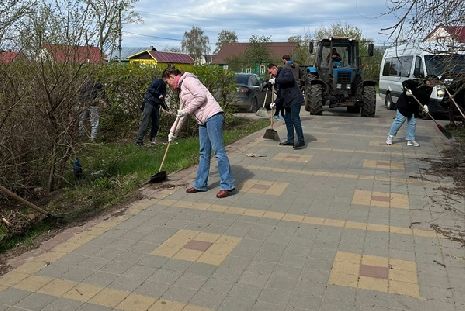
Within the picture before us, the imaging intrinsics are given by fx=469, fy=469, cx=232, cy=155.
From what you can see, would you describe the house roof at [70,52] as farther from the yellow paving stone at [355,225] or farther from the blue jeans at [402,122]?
the blue jeans at [402,122]

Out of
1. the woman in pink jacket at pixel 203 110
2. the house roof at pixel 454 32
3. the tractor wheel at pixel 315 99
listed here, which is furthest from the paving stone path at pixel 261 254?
the tractor wheel at pixel 315 99

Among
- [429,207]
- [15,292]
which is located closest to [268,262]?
[15,292]

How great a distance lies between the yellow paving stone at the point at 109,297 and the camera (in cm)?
338

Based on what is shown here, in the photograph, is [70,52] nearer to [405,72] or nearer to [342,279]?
[342,279]

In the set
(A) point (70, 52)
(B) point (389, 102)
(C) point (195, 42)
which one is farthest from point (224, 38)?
(A) point (70, 52)

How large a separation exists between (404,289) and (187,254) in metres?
1.85

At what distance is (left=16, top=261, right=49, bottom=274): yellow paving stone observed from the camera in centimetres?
390

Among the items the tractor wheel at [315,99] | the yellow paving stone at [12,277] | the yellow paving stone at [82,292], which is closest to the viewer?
the yellow paving stone at [82,292]

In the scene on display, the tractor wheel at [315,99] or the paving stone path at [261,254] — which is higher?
the tractor wheel at [315,99]

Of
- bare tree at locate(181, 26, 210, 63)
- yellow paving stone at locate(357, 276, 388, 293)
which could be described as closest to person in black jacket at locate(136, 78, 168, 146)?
yellow paving stone at locate(357, 276, 388, 293)

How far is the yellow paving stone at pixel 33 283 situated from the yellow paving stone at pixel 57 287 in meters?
0.05

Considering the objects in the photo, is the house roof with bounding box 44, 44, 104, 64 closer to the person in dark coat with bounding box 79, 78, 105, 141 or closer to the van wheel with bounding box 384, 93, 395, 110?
the person in dark coat with bounding box 79, 78, 105, 141

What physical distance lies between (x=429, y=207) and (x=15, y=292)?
4641 mm

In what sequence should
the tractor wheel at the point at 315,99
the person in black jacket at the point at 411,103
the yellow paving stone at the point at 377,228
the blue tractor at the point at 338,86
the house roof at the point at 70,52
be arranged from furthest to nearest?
the blue tractor at the point at 338,86
the tractor wheel at the point at 315,99
the person in black jacket at the point at 411,103
the house roof at the point at 70,52
the yellow paving stone at the point at 377,228
